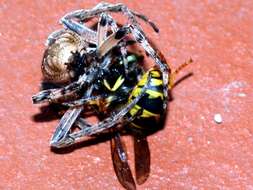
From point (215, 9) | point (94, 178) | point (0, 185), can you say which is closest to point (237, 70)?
point (215, 9)

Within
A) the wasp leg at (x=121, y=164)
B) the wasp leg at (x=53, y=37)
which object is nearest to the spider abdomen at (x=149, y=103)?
→ the wasp leg at (x=121, y=164)

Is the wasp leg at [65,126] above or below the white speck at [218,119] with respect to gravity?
above

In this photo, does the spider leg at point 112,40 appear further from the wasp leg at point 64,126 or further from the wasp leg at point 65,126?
the wasp leg at point 64,126

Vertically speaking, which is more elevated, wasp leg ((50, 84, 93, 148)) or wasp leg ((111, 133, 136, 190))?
wasp leg ((50, 84, 93, 148))

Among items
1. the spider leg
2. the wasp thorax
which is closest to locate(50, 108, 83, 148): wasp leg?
the wasp thorax

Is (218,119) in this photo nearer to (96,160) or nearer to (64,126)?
(96,160)

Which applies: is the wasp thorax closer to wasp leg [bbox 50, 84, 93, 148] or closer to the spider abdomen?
wasp leg [bbox 50, 84, 93, 148]
